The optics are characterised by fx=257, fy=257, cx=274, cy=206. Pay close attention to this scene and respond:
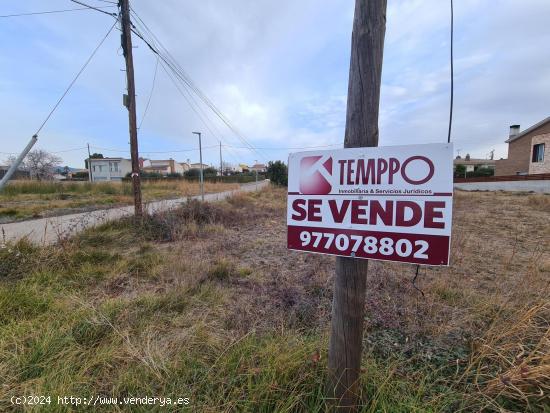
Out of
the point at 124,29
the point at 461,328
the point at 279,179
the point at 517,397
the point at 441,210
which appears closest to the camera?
the point at 441,210

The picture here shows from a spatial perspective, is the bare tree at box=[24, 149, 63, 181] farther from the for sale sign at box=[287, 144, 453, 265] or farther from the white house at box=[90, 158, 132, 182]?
the for sale sign at box=[287, 144, 453, 265]

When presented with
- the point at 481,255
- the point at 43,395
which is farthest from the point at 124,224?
the point at 481,255

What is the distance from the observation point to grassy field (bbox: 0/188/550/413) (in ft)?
5.45

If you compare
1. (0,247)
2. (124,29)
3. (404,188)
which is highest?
(124,29)

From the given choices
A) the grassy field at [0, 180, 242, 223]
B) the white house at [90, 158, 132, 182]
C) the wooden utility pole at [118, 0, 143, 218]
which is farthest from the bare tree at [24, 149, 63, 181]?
the wooden utility pole at [118, 0, 143, 218]

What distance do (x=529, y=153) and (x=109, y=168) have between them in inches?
2988

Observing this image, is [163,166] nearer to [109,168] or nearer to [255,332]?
[109,168]

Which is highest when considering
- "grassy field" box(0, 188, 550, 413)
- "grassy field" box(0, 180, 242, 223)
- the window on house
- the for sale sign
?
the window on house

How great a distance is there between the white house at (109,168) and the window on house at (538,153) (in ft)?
233

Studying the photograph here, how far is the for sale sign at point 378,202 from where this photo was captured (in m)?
1.28

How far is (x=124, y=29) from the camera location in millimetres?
7133

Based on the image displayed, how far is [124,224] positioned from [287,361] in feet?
23.2

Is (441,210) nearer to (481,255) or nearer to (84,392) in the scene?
(84,392)

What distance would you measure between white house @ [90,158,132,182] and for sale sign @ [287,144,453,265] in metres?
70.5
